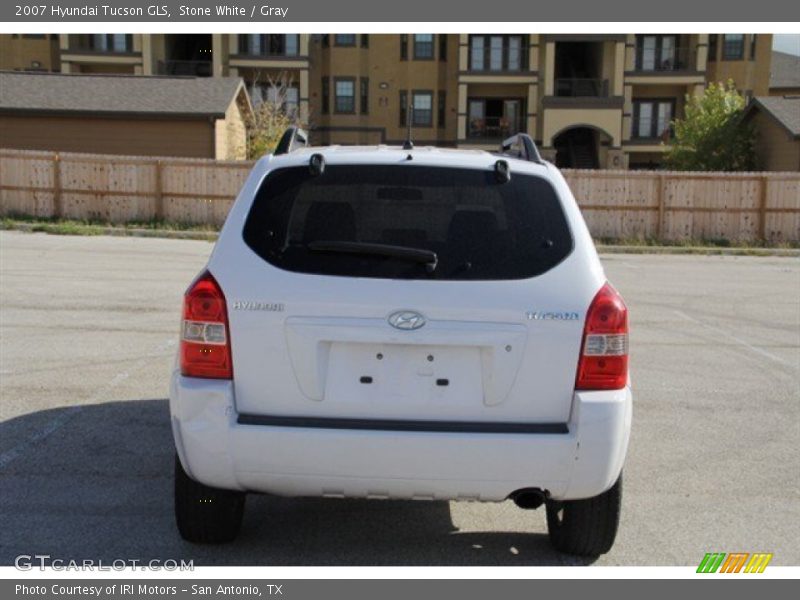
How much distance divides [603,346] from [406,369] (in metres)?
0.85

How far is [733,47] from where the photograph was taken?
46094 millimetres

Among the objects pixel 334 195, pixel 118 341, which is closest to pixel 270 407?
pixel 334 195

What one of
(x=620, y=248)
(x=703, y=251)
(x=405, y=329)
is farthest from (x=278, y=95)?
(x=405, y=329)

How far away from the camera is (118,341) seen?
9.70 metres

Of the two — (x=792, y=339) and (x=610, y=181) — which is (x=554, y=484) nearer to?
(x=792, y=339)

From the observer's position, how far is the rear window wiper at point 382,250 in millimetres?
3975

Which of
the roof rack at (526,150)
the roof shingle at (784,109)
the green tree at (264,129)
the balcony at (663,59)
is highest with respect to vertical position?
the balcony at (663,59)

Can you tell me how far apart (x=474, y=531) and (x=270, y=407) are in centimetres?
150

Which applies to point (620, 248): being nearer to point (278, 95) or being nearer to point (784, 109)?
point (784, 109)

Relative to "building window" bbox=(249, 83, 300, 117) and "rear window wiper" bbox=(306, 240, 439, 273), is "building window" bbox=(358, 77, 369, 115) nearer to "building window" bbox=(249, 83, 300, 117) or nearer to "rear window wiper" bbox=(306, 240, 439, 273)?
"building window" bbox=(249, 83, 300, 117)

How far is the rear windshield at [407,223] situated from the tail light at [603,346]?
28 centimetres

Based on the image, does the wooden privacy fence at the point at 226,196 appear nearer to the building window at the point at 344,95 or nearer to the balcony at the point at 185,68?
the balcony at the point at 185,68

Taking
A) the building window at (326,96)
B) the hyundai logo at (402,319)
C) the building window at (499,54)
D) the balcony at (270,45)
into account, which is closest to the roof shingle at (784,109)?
the building window at (499,54)

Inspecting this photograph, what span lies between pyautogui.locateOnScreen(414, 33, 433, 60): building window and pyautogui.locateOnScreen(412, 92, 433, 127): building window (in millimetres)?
1794
